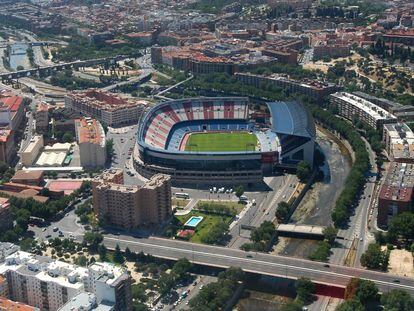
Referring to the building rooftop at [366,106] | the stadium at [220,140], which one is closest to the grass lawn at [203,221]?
the stadium at [220,140]

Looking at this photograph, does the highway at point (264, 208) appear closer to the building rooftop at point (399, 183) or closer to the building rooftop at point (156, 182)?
the building rooftop at point (156, 182)

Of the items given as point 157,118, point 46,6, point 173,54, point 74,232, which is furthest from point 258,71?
point 46,6

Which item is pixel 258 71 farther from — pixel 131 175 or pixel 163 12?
pixel 163 12

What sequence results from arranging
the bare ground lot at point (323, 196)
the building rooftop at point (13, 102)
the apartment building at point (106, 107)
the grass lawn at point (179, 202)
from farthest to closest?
the apartment building at point (106, 107)
the building rooftop at point (13, 102)
the grass lawn at point (179, 202)
the bare ground lot at point (323, 196)

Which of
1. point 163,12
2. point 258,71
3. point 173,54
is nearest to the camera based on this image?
point 258,71

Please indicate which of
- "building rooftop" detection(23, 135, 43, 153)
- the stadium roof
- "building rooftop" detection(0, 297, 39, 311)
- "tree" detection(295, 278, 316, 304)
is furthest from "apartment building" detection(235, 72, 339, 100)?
"building rooftop" detection(0, 297, 39, 311)

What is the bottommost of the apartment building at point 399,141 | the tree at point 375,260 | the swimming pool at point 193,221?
the swimming pool at point 193,221

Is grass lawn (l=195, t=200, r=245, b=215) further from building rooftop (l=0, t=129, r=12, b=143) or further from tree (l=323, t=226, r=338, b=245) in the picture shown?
building rooftop (l=0, t=129, r=12, b=143)

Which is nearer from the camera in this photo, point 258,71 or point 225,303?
point 225,303
